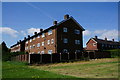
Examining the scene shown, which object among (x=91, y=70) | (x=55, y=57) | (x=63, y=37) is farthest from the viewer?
(x=63, y=37)

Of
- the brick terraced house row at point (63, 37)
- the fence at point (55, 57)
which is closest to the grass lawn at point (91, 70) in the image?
the fence at point (55, 57)

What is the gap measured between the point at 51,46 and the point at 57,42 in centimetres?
251

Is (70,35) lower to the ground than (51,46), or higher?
higher

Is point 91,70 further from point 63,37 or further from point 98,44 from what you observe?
point 98,44

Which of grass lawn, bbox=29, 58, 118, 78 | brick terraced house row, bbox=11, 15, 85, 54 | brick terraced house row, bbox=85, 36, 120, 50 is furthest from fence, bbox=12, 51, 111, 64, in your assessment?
brick terraced house row, bbox=85, 36, 120, 50

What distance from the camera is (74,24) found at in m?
44.5

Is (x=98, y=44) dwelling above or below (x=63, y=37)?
below

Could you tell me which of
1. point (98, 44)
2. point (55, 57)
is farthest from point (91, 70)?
point (98, 44)

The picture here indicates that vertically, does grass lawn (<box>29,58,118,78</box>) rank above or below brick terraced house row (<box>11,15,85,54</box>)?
below

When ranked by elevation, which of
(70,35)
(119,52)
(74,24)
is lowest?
(119,52)

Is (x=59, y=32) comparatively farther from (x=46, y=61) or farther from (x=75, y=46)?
(x=46, y=61)

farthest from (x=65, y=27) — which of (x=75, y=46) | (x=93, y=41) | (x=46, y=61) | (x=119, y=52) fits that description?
(x=119, y=52)

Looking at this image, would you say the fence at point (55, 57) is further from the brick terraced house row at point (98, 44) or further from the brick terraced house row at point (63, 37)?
the brick terraced house row at point (98, 44)

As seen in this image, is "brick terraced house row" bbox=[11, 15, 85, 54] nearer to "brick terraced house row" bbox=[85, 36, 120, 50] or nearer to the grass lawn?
"brick terraced house row" bbox=[85, 36, 120, 50]
